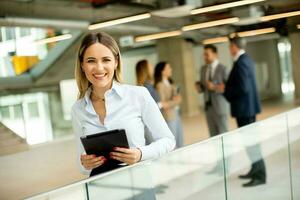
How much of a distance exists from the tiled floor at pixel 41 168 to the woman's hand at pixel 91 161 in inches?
142

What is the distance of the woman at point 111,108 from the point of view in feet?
5.06

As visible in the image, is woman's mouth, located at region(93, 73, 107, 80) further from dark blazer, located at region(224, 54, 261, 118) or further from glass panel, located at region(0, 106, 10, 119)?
glass panel, located at region(0, 106, 10, 119)

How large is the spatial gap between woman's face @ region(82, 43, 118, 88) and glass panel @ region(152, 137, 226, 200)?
479 millimetres

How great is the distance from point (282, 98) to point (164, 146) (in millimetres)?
13956

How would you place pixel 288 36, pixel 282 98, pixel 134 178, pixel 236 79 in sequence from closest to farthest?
pixel 134 178
pixel 236 79
pixel 288 36
pixel 282 98

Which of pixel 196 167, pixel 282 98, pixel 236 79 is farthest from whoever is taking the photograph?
pixel 282 98

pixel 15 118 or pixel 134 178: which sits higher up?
pixel 134 178

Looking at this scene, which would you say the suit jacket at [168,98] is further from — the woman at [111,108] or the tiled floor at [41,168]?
the woman at [111,108]

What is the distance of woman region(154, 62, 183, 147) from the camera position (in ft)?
15.4

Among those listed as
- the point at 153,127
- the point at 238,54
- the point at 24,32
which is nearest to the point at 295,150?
the point at 238,54

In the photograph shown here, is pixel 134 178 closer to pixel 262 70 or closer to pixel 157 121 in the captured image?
pixel 157 121

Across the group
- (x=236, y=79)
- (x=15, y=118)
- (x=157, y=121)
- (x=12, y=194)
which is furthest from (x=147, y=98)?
(x=15, y=118)

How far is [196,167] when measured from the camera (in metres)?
3.47

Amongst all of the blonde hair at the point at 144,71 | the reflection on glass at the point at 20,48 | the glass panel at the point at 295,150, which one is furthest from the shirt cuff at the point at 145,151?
the reflection on glass at the point at 20,48
